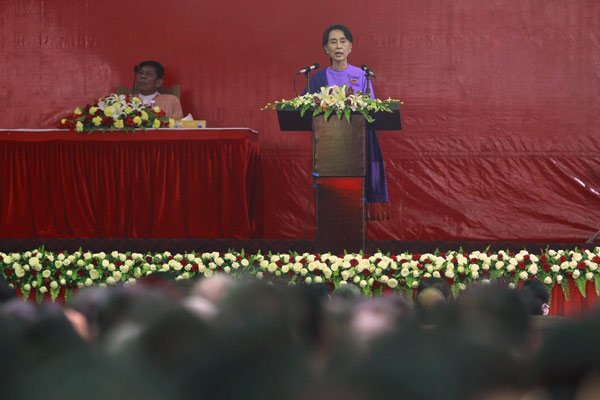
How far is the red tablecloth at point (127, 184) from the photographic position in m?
4.31

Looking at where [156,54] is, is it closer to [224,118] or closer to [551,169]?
[224,118]

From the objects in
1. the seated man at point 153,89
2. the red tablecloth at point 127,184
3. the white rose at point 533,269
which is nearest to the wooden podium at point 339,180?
the white rose at point 533,269

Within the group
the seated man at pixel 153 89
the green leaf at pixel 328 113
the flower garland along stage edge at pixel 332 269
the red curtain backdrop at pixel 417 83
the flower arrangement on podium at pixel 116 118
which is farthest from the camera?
the red curtain backdrop at pixel 417 83

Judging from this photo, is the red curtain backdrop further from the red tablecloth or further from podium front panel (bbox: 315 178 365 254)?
podium front panel (bbox: 315 178 365 254)

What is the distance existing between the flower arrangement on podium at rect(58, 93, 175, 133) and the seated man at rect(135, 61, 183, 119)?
0.82 meters

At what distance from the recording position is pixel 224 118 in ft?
18.6

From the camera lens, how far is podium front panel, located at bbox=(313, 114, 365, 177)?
3.27 meters

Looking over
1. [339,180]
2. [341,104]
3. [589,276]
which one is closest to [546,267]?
[589,276]

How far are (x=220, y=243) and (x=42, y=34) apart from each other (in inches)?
122

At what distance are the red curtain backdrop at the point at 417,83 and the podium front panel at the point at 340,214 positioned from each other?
89.1 inches

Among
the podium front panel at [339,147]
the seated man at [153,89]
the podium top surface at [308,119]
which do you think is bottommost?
the podium front panel at [339,147]

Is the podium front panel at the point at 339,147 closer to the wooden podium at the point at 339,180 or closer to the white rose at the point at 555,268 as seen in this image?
the wooden podium at the point at 339,180

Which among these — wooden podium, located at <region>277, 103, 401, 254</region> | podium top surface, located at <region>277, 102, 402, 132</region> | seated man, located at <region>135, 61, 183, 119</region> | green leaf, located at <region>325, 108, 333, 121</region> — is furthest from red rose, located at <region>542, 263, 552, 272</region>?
seated man, located at <region>135, 61, 183, 119</region>

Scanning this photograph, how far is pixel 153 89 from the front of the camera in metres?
5.40
